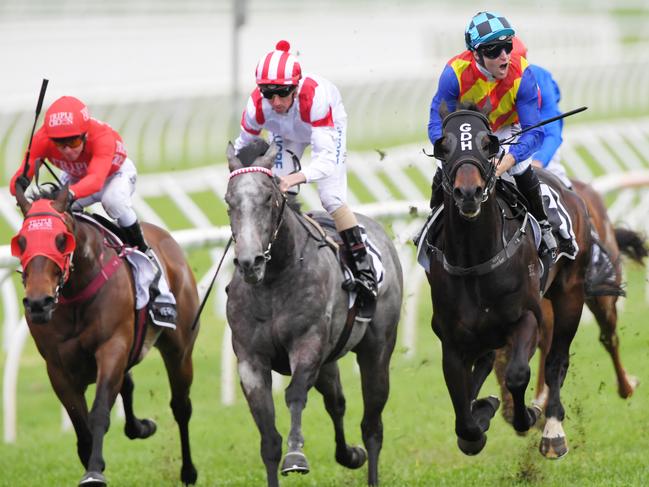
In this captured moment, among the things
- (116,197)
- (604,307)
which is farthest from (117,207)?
(604,307)

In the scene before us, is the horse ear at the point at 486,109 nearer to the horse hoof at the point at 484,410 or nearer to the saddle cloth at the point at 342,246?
the saddle cloth at the point at 342,246

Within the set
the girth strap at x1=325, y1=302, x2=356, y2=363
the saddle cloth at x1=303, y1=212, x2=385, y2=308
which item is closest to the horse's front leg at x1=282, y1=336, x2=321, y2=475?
the girth strap at x1=325, y1=302, x2=356, y2=363

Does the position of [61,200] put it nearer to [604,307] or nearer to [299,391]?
[299,391]

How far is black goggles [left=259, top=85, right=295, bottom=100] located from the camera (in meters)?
7.11

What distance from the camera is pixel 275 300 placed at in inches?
275

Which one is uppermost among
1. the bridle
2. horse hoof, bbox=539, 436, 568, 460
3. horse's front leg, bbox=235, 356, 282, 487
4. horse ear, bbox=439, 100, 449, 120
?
horse ear, bbox=439, 100, 449, 120

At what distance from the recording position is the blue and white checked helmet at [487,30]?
6.96 metres

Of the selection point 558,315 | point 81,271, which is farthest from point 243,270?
point 558,315

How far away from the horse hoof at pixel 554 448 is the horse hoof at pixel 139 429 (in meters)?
2.19

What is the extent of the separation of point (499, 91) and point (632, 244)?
10.1ft

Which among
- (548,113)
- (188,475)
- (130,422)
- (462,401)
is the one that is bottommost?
(188,475)

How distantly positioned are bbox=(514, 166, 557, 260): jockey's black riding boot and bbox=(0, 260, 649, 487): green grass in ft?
3.58

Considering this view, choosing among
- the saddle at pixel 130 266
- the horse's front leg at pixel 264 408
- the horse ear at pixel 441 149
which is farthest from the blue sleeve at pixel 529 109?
the saddle at pixel 130 266

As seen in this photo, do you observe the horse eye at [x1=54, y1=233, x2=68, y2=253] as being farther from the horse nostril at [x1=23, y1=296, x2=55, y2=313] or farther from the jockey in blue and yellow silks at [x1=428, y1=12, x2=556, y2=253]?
the jockey in blue and yellow silks at [x1=428, y1=12, x2=556, y2=253]
